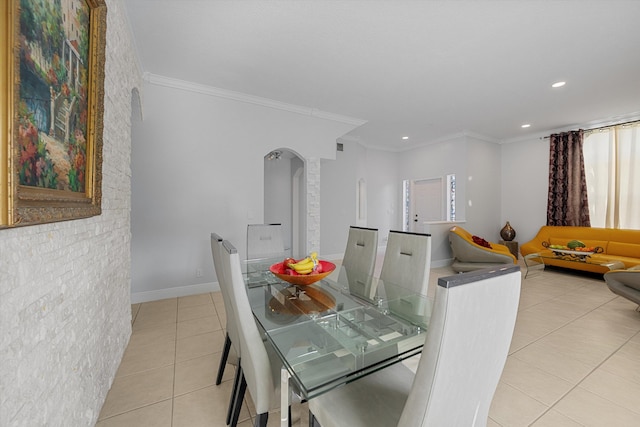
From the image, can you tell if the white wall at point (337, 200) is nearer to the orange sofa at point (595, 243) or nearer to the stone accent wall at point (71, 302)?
the orange sofa at point (595, 243)

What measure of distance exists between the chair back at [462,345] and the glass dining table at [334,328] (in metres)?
0.32

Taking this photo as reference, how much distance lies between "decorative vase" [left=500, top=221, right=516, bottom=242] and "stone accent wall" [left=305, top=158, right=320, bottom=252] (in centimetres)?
456

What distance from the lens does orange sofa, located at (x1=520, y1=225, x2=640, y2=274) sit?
420cm

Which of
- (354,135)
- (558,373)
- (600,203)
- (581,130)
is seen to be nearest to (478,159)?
(581,130)

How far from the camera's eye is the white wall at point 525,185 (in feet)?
18.7

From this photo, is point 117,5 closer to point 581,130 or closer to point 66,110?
point 66,110

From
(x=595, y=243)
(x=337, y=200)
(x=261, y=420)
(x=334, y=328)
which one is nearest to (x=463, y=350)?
(x=334, y=328)

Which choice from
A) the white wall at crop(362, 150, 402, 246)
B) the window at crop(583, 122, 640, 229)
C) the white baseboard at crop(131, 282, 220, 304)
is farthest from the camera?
the white wall at crop(362, 150, 402, 246)

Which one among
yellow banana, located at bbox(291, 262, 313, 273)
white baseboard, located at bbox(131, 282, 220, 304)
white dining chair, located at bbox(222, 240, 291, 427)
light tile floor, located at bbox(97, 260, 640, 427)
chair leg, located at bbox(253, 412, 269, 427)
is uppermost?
yellow banana, located at bbox(291, 262, 313, 273)

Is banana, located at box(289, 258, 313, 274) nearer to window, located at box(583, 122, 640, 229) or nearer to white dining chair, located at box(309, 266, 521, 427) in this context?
white dining chair, located at box(309, 266, 521, 427)

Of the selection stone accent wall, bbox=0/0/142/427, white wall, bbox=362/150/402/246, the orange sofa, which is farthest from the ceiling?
white wall, bbox=362/150/402/246

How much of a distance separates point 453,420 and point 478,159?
624 centimetres

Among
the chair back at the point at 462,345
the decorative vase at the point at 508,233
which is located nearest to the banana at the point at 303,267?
the chair back at the point at 462,345

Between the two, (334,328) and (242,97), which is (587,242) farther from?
(242,97)
